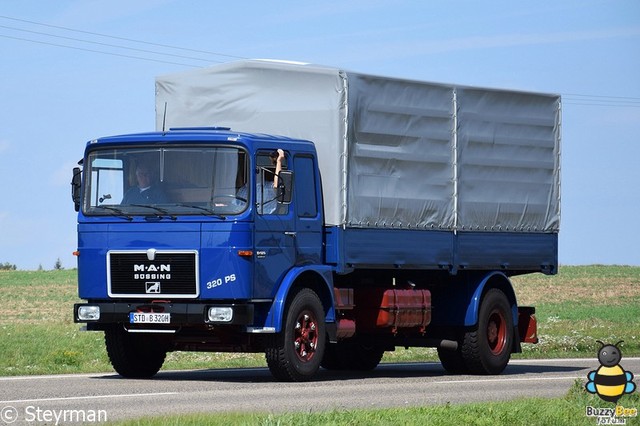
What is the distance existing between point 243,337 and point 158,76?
16.0ft

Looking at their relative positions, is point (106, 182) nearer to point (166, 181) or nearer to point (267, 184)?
point (166, 181)

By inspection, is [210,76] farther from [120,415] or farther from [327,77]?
[120,415]

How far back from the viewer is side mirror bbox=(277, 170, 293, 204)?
58.2 ft

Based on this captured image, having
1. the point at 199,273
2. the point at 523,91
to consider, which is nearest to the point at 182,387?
the point at 199,273

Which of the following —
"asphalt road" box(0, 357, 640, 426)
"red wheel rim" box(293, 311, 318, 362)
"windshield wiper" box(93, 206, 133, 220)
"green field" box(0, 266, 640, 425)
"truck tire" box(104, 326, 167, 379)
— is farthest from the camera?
"truck tire" box(104, 326, 167, 379)

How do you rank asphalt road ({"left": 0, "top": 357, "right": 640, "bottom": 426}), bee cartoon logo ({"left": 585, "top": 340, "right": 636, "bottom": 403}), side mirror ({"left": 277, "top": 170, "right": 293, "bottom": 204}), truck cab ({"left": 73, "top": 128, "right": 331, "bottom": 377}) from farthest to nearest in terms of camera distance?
side mirror ({"left": 277, "top": 170, "right": 293, "bottom": 204}), truck cab ({"left": 73, "top": 128, "right": 331, "bottom": 377}), asphalt road ({"left": 0, "top": 357, "right": 640, "bottom": 426}), bee cartoon logo ({"left": 585, "top": 340, "right": 636, "bottom": 403})

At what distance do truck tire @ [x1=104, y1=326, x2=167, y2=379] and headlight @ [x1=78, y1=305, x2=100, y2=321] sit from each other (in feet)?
2.02

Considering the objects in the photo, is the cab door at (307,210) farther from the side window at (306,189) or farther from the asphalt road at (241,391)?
the asphalt road at (241,391)

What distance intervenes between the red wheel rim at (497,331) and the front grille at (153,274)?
242 inches

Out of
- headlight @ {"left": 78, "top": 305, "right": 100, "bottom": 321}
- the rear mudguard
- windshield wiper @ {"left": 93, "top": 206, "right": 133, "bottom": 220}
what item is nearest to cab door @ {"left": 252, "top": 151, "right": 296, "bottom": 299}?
windshield wiper @ {"left": 93, "top": 206, "right": 133, "bottom": 220}

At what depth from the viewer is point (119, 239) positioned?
58.9 feet

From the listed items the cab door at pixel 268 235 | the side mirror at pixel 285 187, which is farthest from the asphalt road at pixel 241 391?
the side mirror at pixel 285 187

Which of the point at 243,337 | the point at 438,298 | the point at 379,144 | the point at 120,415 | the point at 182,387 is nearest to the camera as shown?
the point at 120,415

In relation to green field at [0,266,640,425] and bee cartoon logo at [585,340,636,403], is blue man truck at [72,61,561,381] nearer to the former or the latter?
green field at [0,266,640,425]
